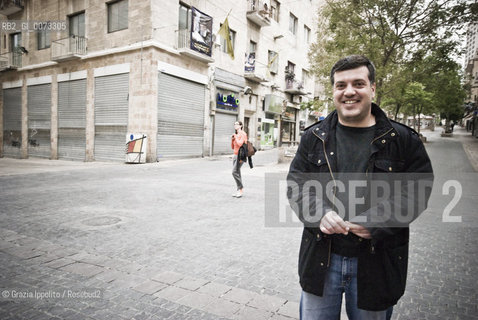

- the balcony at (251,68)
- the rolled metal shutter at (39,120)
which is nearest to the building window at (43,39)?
the rolled metal shutter at (39,120)

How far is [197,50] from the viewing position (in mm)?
17047

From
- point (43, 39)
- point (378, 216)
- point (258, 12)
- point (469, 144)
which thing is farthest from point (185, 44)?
point (469, 144)

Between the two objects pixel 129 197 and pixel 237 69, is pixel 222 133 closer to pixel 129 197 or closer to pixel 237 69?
pixel 237 69

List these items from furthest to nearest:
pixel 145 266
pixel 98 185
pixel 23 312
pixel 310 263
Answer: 1. pixel 98 185
2. pixel 145 266
3. pixel 23 312
4. pixel 310 263

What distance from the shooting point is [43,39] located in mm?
20781

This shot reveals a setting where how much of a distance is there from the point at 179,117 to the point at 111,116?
3894mm

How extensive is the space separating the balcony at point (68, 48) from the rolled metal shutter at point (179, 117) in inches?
243

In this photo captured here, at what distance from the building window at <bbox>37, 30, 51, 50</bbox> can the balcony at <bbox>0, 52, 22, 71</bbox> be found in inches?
93.2

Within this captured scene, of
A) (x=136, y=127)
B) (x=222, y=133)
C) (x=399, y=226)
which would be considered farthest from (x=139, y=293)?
(x=222, y=133)

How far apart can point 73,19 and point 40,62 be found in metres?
4.54

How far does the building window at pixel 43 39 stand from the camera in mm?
20487

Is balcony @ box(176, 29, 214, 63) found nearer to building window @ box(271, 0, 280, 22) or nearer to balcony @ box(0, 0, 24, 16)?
building window @ box(271, 0, 280, 22)

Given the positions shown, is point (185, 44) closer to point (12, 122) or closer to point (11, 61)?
point (11, 61)

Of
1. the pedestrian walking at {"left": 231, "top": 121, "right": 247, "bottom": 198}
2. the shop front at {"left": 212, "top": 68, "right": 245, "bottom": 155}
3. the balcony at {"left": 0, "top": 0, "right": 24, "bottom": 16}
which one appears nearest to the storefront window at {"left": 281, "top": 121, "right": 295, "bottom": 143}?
the shop front at {"left": 212, "top": 68, "right": 245, "bottom": 155}
